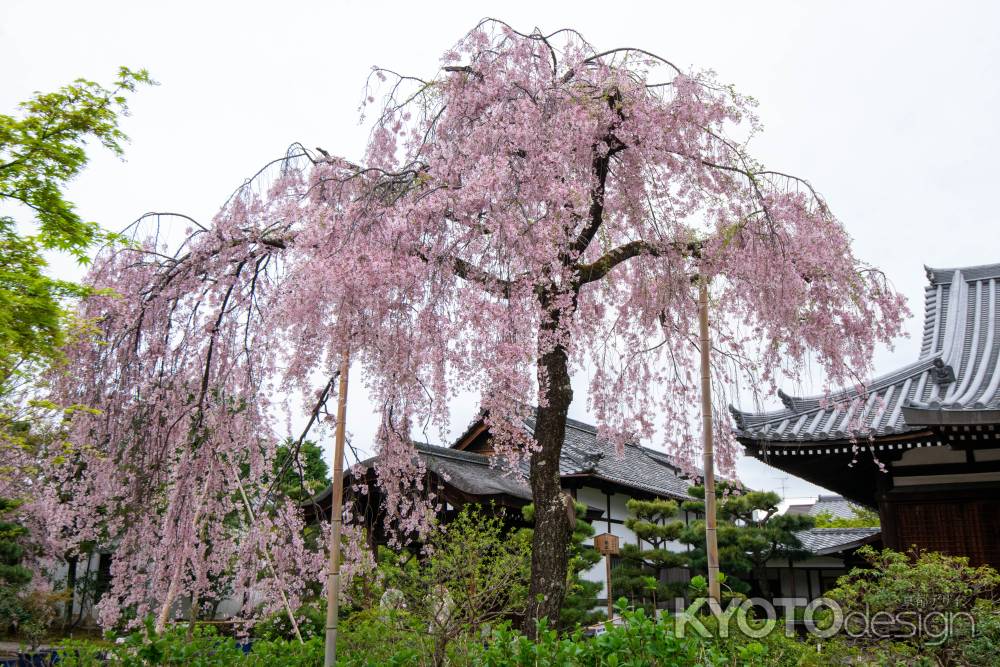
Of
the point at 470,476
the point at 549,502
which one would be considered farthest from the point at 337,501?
the point at 470,476

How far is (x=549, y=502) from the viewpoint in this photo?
5910mm

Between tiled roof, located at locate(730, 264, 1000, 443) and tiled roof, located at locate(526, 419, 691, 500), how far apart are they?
466 cm

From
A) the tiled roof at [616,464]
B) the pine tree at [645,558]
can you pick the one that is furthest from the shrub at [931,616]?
the tiled roof at [616,464]

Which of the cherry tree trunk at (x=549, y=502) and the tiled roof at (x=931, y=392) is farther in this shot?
the tiled roof at (x=931, y=392)

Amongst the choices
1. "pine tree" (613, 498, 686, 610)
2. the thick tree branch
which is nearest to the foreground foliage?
the thick tree branch

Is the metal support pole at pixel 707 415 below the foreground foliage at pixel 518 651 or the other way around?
the other way around

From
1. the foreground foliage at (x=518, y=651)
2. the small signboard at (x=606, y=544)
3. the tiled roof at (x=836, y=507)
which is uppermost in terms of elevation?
the tiled roof at (x=836, y=507)

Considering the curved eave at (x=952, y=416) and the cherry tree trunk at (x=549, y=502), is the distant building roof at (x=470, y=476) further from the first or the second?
the curved eave at (x=952, y=416)

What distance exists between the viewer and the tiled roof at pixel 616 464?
14488mm

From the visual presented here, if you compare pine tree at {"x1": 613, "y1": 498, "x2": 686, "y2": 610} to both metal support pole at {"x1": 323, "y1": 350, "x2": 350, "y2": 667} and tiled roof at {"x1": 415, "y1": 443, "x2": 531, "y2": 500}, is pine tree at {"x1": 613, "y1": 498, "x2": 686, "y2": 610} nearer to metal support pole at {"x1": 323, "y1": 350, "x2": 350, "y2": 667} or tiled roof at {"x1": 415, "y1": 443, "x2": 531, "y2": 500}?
tiled roof at {"x1": 415, "y1": 443, "x2": 531, "y2": 500}

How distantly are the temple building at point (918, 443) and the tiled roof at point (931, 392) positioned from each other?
2cm

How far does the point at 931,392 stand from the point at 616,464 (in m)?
10.0

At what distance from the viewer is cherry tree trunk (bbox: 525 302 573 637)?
5691 millimetres

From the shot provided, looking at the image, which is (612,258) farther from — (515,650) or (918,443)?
(918,443)
